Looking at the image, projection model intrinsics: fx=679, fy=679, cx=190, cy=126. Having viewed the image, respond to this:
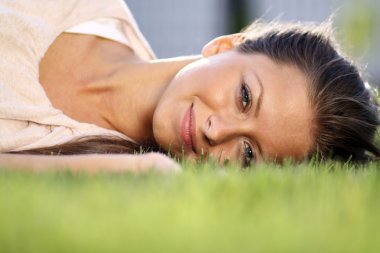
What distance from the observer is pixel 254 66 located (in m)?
2.80

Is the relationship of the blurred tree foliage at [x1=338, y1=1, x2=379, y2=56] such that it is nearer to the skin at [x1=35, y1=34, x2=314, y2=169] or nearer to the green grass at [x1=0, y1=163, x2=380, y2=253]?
the skin at [x1=35, y1=34, x2=314, y2=169]

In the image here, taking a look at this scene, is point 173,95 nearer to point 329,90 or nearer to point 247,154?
point 247,154

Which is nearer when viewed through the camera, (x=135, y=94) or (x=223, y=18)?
Answer: (x=135, y=94)

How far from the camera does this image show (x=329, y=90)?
9.52ft

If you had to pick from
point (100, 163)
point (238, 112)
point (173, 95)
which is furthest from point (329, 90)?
point (100, 163)

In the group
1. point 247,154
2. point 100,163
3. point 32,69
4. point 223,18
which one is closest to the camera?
point 100,163

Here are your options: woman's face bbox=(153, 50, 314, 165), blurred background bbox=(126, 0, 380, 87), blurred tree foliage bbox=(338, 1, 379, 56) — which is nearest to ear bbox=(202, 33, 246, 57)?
woman's face bbox=(153, 50, 314, 165)

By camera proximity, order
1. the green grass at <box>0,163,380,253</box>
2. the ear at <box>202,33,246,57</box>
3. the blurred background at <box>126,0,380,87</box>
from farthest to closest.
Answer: the blurred background at <box>126,0,380,87</box> < the ear at <box>202,33,246,57</box> < the green grass at <box>0,163,380,253</box>

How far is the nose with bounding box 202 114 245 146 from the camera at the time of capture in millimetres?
2627

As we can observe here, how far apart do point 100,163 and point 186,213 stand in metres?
0.96

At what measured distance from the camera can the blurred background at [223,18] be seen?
8.15 metres

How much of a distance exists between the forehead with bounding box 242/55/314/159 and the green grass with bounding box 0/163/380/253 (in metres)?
0.83

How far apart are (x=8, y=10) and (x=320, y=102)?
1.45 meters

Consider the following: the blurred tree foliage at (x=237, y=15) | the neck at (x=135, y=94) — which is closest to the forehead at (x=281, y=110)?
the neck at (x=135, y=94)
